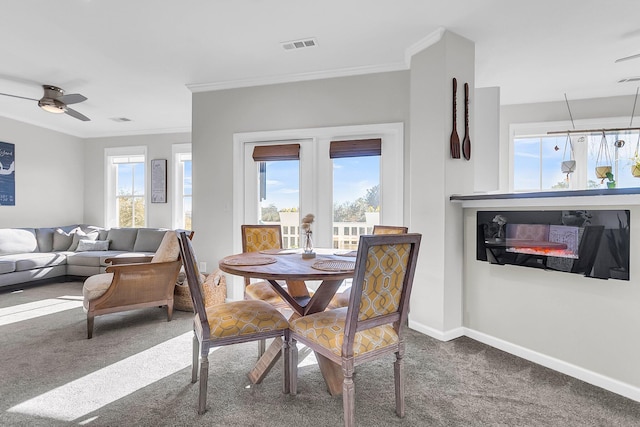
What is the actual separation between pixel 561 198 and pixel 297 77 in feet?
9.19

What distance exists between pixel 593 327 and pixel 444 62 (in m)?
2.23

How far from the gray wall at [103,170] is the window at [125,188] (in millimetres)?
120

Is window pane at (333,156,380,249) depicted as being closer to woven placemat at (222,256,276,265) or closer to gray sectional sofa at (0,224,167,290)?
woven placemat at (222,256,276,265)

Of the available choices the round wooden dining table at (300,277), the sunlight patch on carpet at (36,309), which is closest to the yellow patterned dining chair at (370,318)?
the round wooden dining table at (300,277)

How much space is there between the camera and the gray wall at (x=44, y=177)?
17.8 ft

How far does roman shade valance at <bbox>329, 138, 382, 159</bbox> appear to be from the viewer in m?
3.62

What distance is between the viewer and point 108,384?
6.89 feet

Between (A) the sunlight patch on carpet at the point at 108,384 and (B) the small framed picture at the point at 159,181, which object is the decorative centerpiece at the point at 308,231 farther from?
(B) the small framed picture at the point at 159,181

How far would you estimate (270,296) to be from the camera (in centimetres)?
257

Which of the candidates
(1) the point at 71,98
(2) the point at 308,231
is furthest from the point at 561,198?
(1) the point at 71,98

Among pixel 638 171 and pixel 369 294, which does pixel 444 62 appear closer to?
pixel 638 171

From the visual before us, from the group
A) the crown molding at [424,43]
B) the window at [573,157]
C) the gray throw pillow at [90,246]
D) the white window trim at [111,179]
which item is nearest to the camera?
the crown molding at [424,43]

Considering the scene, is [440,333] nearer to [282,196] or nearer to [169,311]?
[282,196]

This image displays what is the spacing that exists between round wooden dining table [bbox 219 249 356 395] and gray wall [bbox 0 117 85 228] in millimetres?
5433
